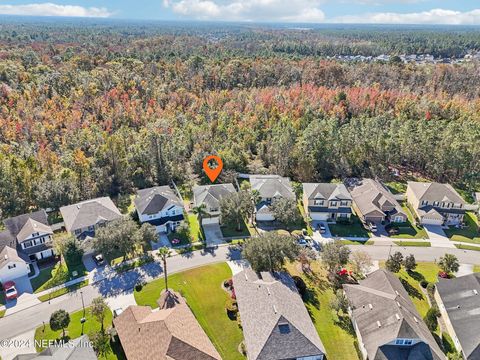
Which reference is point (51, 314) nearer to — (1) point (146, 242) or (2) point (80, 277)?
(2) point (80, 277)

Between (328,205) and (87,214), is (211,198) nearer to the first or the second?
(87,214)

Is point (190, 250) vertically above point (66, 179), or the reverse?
point (66, 179)

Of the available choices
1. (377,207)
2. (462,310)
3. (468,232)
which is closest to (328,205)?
(377,207)

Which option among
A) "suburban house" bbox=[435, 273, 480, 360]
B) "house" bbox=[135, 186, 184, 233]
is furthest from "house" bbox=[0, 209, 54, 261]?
"suburban house" bbox=[435, 273, 480, 360]

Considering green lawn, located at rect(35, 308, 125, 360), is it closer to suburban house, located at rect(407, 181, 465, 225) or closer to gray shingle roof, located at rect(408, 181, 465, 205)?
suburban house, located at rect(407, 181, 465, 225)

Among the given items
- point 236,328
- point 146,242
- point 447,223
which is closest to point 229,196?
point 146,242

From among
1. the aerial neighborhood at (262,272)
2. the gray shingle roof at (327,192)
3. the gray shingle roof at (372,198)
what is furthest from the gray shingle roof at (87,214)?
the gray shingle roof at (372,198)
